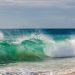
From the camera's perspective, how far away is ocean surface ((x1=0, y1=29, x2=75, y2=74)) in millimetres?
13875

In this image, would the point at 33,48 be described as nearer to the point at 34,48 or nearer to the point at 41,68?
the point at 34,48

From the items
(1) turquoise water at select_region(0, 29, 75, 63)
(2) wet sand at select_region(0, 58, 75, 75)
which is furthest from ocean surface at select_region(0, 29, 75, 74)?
(2) wet sand at select_region(0, 58, 75, 75)

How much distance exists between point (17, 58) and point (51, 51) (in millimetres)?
1475

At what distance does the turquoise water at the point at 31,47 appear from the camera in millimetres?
14258

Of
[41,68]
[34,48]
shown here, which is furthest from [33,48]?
[41,68]

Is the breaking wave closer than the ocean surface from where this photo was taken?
No

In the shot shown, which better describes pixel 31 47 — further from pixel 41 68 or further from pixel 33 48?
pixel 41 68

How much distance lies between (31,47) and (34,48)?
130mm

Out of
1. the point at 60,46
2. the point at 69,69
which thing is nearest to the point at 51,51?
the point at 60,46

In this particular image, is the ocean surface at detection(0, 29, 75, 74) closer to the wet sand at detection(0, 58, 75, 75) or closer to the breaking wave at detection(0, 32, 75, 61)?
the breaking wave at detection(0, 32, 75, 61)

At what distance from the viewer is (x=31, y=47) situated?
14836mm

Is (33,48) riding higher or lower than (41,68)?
higher

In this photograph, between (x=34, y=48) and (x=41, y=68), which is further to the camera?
(x=34, y=48)

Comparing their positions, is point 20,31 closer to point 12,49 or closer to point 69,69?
point 12,49
